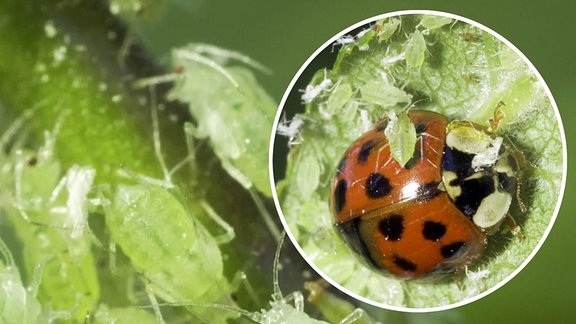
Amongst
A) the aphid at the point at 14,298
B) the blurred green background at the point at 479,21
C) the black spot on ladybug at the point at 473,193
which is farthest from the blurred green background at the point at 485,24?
the aphid at the point at 14,298

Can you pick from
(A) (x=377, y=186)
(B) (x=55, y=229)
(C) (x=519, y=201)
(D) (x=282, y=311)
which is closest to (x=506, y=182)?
(C) (x=519, y=201)

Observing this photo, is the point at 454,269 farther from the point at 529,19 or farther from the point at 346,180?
the point at 529,19

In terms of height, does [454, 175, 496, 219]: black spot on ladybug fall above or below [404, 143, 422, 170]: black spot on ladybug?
below

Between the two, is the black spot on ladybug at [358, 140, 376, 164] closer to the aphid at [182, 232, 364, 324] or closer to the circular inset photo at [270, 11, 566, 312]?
the circular inset photo at [270, 11, 566, 312]

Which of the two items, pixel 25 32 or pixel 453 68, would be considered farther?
pixel 25 32

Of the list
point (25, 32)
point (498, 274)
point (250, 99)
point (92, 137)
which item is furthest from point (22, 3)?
point (498, 274)

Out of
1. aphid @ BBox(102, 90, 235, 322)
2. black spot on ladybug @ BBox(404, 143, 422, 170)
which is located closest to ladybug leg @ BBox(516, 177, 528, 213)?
black spot on ladybug @ BBox(404, 143, 422, 170)

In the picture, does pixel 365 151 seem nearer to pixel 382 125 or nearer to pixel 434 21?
pixel 382 125
